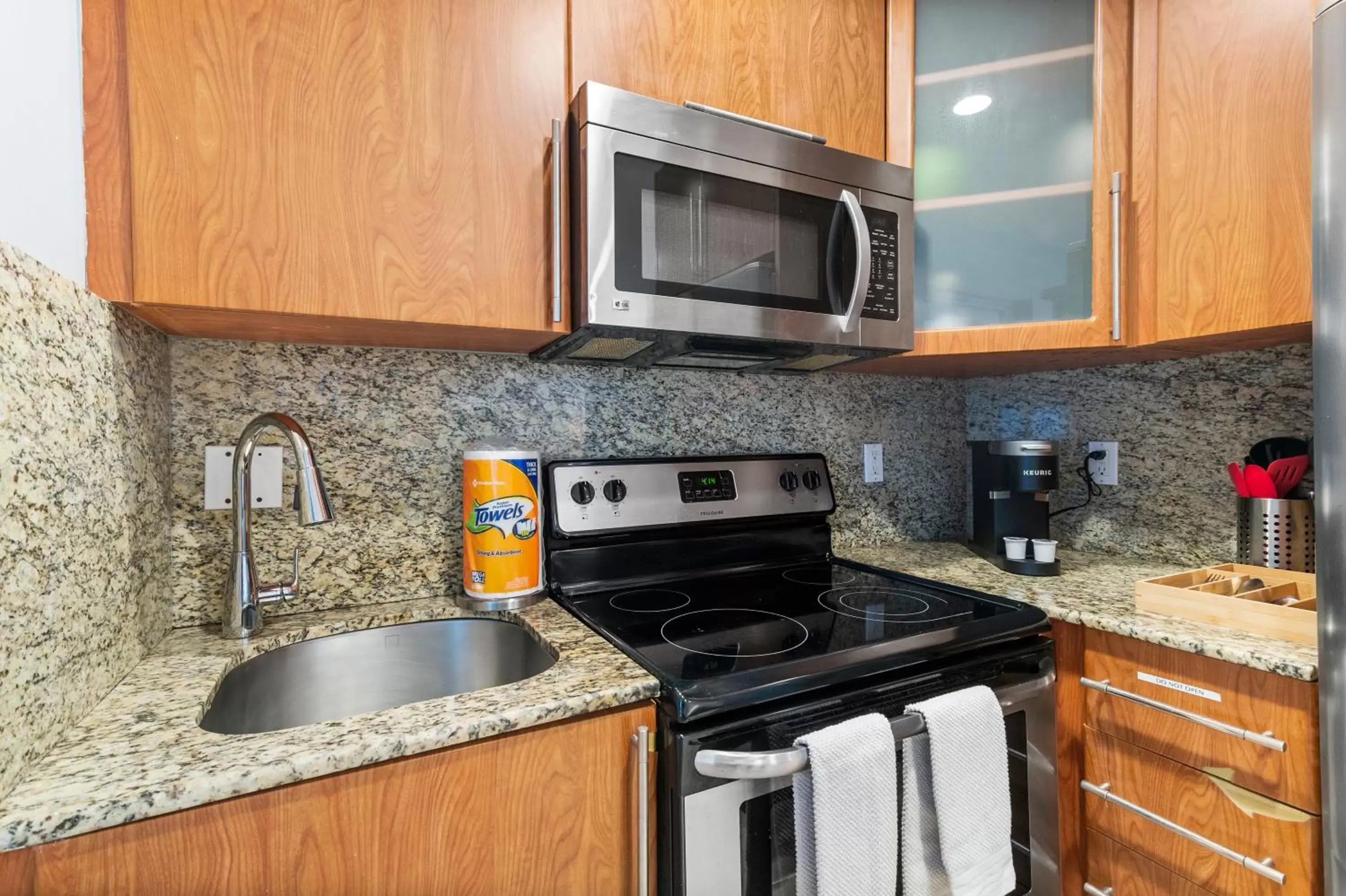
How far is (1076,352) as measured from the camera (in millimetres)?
1294

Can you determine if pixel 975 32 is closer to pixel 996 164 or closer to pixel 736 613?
pixel 996 164

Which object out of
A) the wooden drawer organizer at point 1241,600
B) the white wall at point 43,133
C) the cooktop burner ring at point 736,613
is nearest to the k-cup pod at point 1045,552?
the wooden drawer organizer at point 1241,600

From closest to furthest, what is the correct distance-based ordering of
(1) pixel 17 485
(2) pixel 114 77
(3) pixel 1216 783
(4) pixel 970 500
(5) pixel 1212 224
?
(1) pixel 17 485
(2) pixel 114 77
(3) pixel 1216 783
(5) pixel 1212 224
(4) pixel 970 500

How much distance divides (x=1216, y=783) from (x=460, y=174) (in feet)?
4.78

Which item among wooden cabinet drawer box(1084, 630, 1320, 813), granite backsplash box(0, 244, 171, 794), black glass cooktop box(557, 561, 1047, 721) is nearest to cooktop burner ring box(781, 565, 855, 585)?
black glass cooktop box(557, 561, 1047, 721)

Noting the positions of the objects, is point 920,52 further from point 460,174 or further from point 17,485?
point 17,485

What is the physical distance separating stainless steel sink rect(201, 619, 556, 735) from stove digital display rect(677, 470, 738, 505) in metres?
0.48

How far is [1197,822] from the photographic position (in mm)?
919

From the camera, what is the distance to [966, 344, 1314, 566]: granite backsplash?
4.27 feet

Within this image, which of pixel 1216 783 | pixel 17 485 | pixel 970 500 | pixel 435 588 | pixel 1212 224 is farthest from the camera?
pixel 970 500

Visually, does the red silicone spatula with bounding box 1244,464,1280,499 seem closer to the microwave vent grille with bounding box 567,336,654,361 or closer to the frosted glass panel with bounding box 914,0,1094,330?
the frosted glass panel with bounding box 914,0,1094,330

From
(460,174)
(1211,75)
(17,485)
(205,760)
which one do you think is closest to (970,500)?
(1211,75)

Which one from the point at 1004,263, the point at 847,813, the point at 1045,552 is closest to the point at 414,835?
the point at 847,813

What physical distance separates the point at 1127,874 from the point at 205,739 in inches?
54.1
